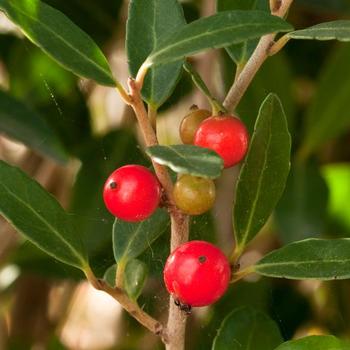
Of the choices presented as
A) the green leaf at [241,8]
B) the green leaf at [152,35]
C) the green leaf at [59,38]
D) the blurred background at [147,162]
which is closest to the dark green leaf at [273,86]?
the blurred background at [147,162]

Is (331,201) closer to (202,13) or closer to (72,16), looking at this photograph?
(202,13)

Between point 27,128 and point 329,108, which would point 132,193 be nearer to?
point 27,128

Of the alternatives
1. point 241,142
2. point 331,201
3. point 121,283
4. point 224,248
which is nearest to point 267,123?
point 241,142

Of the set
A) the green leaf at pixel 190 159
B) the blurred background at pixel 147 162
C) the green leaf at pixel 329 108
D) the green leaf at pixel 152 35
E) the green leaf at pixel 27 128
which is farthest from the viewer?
the green leaf at pixel 329 108

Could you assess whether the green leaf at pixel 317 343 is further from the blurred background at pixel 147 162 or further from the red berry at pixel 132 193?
the blurred background at pixel 147 162

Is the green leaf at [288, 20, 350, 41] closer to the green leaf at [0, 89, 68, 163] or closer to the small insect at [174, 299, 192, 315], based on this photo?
the small insect at [174, 299, 192, 315]

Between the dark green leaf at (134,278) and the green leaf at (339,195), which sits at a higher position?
the dark green leaf at (134,278)

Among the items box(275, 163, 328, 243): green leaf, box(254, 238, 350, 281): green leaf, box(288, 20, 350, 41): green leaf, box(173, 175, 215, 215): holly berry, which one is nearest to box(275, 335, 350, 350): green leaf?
box(254, 238, 350, 281): green leaf
